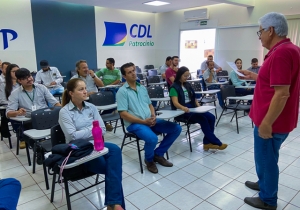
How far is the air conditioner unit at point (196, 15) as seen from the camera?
7.98m

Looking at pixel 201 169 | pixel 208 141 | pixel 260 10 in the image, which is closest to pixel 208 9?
pixel 260 10

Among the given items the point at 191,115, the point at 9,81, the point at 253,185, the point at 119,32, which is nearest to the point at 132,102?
the point at 191,115

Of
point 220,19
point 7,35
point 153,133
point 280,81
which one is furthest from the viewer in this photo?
point 220,19

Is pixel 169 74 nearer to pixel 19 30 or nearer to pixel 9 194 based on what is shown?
pixel 9 194

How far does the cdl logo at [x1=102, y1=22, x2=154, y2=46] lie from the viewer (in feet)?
27.8

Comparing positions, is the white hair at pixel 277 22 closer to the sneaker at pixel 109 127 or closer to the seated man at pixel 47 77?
the sneaker at pixel 109 127

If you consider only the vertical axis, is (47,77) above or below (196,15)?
below

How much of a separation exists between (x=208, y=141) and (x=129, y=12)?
7141 mm

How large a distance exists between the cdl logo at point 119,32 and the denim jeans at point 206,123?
6.16 metres

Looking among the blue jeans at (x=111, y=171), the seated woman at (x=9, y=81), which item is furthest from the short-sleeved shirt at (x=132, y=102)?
the seated woman at (x=9, y=81)

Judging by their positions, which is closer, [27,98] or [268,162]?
[268,162]

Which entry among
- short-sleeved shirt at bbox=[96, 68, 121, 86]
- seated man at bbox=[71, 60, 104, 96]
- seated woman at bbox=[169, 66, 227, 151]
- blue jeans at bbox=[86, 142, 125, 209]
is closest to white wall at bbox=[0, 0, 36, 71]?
short-sleeved shirt at bbox=[96, 68, 121, 86]

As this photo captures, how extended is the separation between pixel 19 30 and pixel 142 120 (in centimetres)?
574

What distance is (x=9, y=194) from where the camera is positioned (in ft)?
4.08
